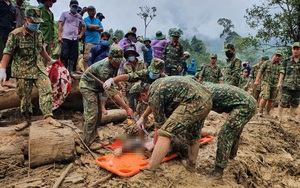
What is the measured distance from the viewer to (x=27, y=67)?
425cm

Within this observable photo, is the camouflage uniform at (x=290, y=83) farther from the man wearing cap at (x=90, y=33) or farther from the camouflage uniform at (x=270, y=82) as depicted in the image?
the man wearing cap at (x=90, y=33)

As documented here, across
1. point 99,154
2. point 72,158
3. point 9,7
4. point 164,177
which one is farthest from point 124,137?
point 9,7

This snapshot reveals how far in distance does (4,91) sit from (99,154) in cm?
233

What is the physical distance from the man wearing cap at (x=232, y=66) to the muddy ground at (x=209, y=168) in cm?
115

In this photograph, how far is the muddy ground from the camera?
11.3ft

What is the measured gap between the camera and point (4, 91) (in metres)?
5.12

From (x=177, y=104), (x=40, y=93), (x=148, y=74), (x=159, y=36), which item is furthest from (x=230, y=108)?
(x=159, y=36)

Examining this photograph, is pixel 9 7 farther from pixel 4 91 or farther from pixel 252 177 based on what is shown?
pixel 252 177

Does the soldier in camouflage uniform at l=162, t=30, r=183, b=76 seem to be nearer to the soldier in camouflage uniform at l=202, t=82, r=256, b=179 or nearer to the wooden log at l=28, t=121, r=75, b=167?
the soldier in camouflage uniform at l=202, t=82, r=256, b=179

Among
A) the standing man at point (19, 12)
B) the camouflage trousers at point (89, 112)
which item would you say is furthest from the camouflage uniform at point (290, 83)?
the standing man at point (19, 12)

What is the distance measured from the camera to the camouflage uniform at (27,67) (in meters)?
4.14

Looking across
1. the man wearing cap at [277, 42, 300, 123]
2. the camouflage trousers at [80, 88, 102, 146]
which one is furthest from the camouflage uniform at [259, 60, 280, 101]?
the camouflage trousers at [80, 88, 102, 146]

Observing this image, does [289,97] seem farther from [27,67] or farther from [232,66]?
[27,67]

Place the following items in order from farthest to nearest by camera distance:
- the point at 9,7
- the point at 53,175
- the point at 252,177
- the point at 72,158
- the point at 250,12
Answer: the point at 250,12 → the point at 9,7 → the point at 252,177 → the point at 72,158 → the point at 53,175
